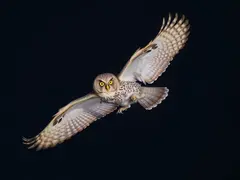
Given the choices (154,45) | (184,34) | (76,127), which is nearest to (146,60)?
(154,45)

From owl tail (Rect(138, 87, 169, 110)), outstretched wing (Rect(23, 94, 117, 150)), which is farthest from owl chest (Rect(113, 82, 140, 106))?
outstretched wing (Rect(23, 94, 117, 150))

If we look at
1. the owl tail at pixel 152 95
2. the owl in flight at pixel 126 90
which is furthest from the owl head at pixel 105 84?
the owl tail at pixel 152 95

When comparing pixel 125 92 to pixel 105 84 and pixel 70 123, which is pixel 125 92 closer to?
pixel 105 84

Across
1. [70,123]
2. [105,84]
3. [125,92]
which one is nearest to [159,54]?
[125,92]

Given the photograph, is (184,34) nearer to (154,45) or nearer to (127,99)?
(154,45)

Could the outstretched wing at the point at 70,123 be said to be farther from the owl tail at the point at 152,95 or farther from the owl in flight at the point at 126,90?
the owl tail at the point at 152,95

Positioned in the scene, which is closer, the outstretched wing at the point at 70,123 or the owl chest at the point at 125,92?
the owl chest at the point at 125,92
